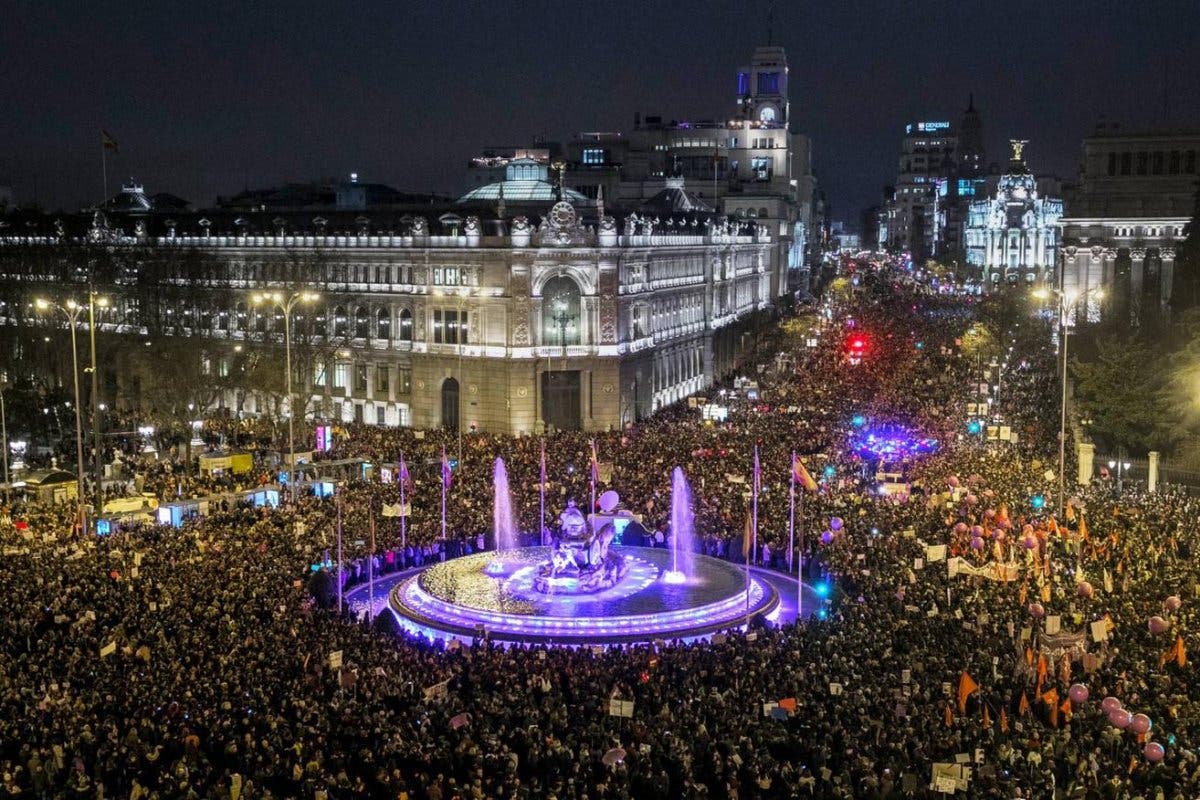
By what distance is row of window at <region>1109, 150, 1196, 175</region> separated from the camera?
10800cm

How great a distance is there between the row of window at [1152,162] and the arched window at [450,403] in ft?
234

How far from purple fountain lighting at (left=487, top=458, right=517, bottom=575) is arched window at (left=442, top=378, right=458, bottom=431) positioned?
2426 centimetres

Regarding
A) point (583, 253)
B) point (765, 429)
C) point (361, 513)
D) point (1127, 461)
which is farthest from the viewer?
point (583, 253)

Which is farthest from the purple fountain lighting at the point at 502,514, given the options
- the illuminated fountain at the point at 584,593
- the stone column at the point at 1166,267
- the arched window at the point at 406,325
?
the stone column at the point at 1166,267

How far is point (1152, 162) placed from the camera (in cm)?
10938

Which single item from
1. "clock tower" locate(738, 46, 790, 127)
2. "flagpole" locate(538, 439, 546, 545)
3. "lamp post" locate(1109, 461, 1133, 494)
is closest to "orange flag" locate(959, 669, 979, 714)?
"flagpole" locate(538, 439, 546, 545)

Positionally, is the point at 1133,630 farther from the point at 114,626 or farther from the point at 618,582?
the point at 114,626

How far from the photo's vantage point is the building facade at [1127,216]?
323ft

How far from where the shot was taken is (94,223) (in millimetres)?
86875

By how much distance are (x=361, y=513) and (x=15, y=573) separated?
1145 centimetres

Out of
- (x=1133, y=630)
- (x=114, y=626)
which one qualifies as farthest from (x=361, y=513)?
(x=1133, y=630)

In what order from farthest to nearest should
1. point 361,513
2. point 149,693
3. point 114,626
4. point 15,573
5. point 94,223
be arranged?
1. point 94,223
2. point 361,513
3. point 15,573
4. point 114,626
5. point 149,693

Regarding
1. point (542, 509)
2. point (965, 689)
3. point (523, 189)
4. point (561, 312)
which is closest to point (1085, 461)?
point (542, 509)

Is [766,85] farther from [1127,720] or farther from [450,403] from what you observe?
[1127,720]
